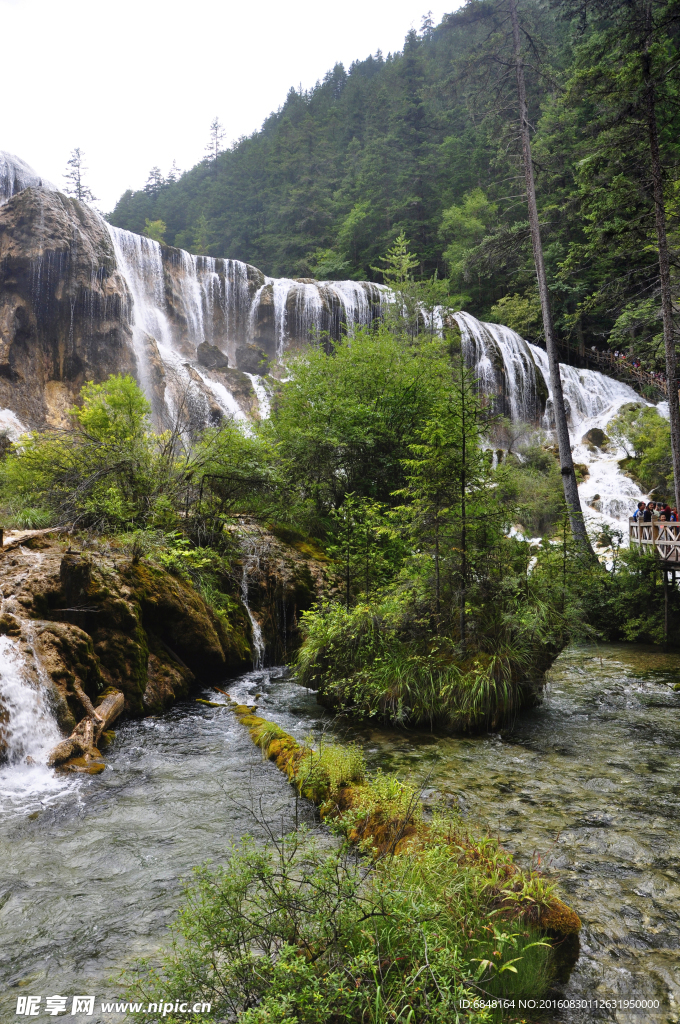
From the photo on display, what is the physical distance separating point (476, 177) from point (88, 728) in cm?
4856

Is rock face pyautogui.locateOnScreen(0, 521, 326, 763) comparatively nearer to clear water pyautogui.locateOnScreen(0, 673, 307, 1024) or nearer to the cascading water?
clear water pyautogui.locateOnScreen(0, 673, 307, 1024)

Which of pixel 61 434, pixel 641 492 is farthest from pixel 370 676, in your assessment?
pixel 641 492

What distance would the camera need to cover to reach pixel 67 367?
22500 mm

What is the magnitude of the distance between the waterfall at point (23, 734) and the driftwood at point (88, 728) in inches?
5.9

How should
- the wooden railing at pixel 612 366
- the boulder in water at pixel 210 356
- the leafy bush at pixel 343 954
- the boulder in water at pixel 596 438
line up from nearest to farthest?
the leafy bush at pixel 343 954
the boulder in water at pixel 596 438
the wooden railing at pixel 612 366
the boulder in water at pixel 210 356

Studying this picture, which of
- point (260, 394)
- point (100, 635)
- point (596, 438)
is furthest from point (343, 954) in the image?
point (596, 438)

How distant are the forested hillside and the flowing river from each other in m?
9.45

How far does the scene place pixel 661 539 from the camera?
457 inches

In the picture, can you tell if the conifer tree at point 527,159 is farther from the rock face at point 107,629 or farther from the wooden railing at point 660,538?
the rock face at point 107,629

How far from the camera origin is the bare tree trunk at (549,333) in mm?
14539

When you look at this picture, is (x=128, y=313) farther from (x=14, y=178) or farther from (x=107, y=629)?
(x=107, y=629)

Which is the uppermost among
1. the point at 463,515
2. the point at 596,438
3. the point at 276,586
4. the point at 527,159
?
the point at 527,159

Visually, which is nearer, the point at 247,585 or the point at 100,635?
the point at 100,635

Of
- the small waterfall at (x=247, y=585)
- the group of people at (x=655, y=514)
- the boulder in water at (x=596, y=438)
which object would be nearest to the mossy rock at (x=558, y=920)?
the small waterfall at (x=247, y=585)
